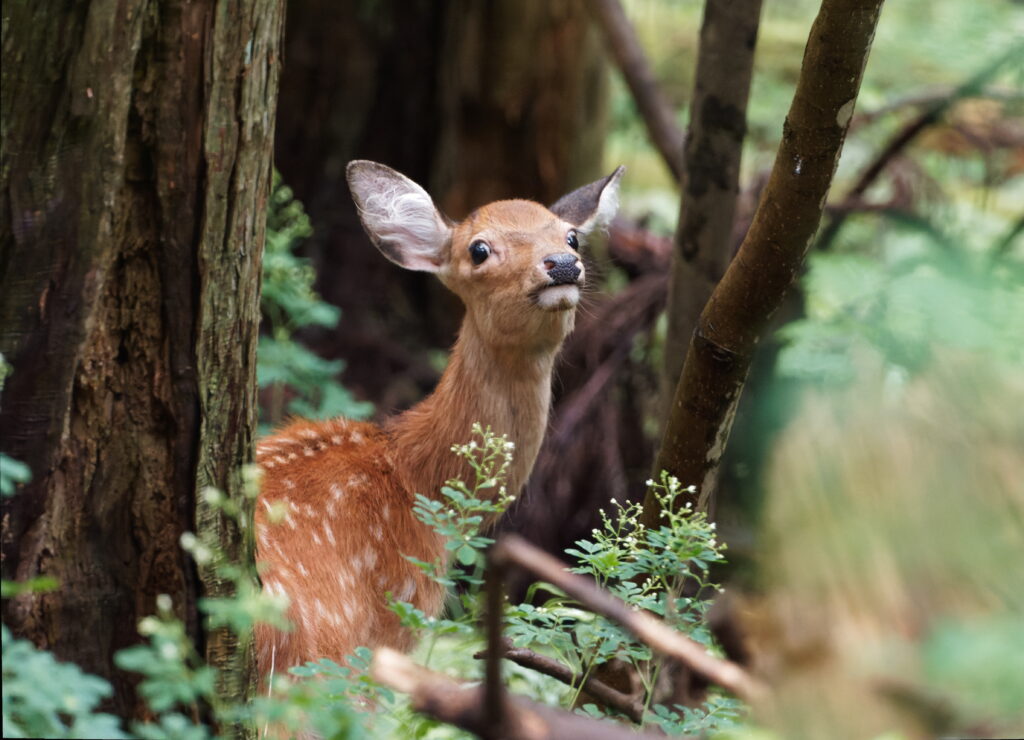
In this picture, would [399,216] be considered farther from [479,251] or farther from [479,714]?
[479,714]

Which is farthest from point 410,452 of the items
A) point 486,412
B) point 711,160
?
point 711,160

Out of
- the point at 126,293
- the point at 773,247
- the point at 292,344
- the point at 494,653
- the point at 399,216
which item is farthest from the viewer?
the point at 292,344

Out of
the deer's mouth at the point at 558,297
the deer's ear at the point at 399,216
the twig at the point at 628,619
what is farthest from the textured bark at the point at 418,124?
the twig at the point at 628,619

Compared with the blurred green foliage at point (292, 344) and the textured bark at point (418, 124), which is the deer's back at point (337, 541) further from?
the textured bark at point (418, 124)

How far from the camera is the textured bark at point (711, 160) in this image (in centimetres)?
481

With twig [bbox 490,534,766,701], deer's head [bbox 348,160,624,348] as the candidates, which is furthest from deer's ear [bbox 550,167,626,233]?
twig [bbox 490,534,766,701]

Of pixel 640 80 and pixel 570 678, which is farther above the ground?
pixel 640 80

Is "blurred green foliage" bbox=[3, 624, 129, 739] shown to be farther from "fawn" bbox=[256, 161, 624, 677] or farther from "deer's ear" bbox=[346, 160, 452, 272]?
"deer's ear" bbox=[346, 160, 452, 272]

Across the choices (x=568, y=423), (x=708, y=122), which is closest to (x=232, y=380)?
(x=708, y=122)

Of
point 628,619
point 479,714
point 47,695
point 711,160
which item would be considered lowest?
point 47,695

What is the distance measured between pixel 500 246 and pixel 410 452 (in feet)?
A: 3.08

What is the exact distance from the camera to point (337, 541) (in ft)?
14.9

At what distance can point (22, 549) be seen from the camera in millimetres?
2828

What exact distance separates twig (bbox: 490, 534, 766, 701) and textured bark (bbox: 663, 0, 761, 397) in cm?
284
